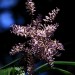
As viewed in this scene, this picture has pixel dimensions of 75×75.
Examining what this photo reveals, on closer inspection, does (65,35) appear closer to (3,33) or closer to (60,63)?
(3,33)

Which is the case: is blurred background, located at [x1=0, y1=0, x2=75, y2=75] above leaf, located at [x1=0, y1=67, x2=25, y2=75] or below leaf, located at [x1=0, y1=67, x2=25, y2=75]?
→ above

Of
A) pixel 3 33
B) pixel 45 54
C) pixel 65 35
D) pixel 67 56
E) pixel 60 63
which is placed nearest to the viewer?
pixel 45 54

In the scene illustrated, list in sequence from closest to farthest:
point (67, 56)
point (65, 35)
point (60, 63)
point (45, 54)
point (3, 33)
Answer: point (45, 54), point (60, 63), point (67, 56), point (65, 35), point (3, 33)

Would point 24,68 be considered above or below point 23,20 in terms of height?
below

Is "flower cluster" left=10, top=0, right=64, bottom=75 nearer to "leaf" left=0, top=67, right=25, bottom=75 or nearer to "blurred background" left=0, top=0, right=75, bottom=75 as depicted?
"leaf" left=0, top=67, right=25, bottom=75

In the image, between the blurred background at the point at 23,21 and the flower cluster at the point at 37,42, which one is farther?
the blurred background at the point at 23,21

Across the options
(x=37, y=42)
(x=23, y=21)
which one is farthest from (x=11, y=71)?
(x=23, y=21)

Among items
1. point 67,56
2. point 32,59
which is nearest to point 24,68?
point 32,59

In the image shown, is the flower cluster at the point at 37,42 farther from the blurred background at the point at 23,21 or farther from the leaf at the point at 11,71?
the blurred background at the point at 23,21

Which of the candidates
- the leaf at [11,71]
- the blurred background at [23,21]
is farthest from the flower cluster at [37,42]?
the blurred background at [23,21]

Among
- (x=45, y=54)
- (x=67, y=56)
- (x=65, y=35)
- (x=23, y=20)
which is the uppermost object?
(x=23, y=20)

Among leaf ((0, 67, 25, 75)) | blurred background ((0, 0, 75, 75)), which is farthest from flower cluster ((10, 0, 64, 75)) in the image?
blurred background ((0, 0, 75, 75))
